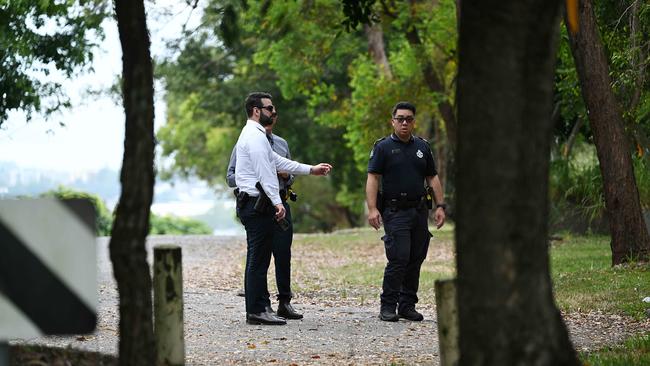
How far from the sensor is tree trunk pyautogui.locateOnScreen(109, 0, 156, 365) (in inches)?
238

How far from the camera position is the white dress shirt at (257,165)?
1172 centimetres

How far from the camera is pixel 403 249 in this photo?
471 inches

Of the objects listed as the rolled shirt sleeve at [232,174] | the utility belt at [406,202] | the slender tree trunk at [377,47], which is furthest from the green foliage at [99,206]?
the utility belt at [406,202]

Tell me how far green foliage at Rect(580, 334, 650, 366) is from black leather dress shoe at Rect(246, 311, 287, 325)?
3416 millimetres

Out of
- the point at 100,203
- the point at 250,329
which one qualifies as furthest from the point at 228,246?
the point at 250,329

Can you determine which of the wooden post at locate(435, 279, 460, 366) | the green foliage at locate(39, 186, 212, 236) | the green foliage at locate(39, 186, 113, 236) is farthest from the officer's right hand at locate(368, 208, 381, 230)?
the green foliage at locate(39, 186, 113, 236)

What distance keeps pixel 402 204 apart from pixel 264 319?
1.75 meters

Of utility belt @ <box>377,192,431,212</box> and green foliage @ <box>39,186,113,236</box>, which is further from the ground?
green foliage @ <box>39,186,113,236</box>

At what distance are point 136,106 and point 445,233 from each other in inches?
1077

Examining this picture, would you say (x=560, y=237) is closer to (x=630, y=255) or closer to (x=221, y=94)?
(x=630, y=255)

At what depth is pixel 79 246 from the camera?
5277 millimetres

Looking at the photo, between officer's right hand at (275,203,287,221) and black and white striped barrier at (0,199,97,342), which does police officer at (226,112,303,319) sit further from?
black and white striped barrier at (0,199,97,342)

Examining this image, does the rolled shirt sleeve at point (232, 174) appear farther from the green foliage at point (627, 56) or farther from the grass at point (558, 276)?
the green foliage at point (627, 56)

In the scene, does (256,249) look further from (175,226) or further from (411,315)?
(175,226)
